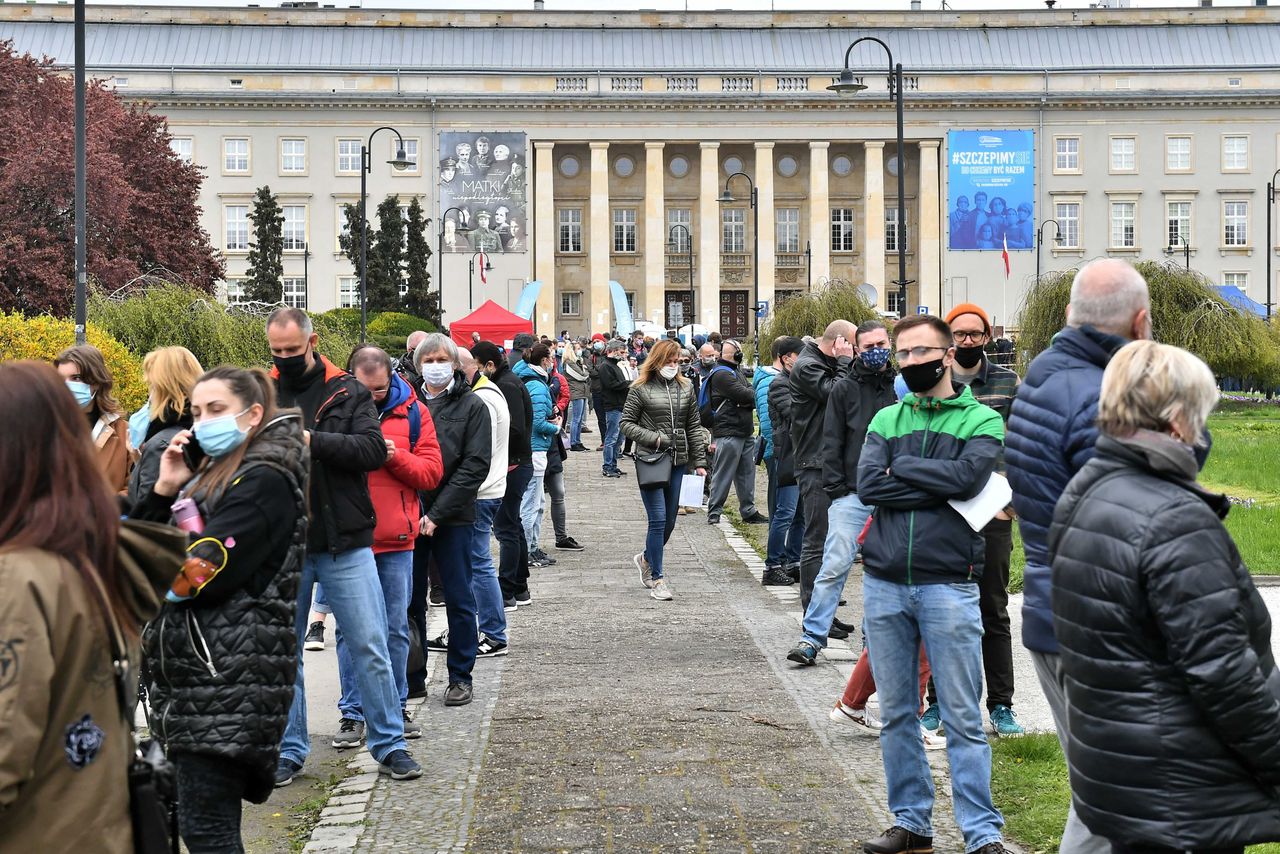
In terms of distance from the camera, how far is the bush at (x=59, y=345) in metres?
20.1

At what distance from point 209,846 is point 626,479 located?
66.9 ft

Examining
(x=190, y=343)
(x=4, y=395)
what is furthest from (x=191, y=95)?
(x=4, y=395)

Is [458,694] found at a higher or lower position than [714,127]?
lower

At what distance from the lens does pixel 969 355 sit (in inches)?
325

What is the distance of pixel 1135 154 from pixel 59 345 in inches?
3306

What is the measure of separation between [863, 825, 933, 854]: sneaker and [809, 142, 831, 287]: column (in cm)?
8988

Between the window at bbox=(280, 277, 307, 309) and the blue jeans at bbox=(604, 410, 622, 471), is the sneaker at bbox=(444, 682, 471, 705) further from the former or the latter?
the window at bbox=(280, 277, 307, 309)

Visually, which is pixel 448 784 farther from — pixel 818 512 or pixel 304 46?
pixel 304 46

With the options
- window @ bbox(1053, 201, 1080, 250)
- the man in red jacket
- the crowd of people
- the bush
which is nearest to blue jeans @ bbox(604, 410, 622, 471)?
the bush

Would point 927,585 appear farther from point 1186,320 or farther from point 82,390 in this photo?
point 1186,320

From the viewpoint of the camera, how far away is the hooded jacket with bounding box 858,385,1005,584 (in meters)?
6.22

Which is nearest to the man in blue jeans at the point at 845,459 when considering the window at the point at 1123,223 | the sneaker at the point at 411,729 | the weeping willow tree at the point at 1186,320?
the sneaker at the point at 411,729

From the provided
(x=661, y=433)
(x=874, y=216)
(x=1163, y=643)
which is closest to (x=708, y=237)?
(x=874, y=216)

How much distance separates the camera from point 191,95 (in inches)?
3543
